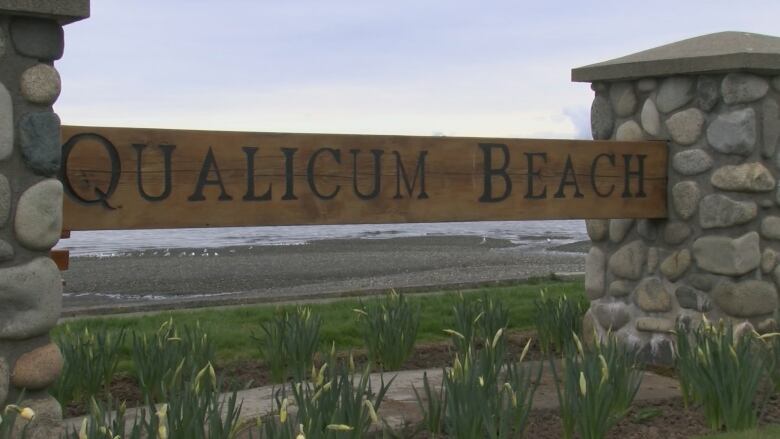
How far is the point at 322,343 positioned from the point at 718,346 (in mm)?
2992

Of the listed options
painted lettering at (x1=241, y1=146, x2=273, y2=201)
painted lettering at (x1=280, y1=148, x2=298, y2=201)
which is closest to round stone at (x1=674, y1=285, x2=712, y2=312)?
painted lettering at (x1=280, y1=148, x2=298, y2=201)

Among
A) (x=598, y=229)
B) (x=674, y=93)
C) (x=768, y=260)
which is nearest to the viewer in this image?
(x=768, y=260)

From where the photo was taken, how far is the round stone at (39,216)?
365 centimetres

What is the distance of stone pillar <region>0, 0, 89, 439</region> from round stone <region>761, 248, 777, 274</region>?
403 centimetres

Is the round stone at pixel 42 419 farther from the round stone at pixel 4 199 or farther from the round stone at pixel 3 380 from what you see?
the round stone at pixel 4 199

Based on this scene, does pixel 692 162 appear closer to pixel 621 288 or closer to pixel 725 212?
pixel 725 212

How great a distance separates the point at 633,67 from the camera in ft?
19.8

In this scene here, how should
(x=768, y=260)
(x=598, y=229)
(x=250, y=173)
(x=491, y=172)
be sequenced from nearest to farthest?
(x=250, y=173) → (x=491, y=172) → (x=768, y=260) → (x=598, y=229)

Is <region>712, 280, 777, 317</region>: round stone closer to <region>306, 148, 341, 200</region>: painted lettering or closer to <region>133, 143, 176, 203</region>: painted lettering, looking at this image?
<region>306, 148, 341, 200</region>: painted lettering

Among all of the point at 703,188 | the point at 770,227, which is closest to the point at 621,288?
the point at 703,188

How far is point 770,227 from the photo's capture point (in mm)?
5770

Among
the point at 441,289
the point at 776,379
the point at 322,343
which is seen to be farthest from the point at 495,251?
the point at 776,379

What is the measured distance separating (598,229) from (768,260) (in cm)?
110

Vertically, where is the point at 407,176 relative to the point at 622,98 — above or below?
below
